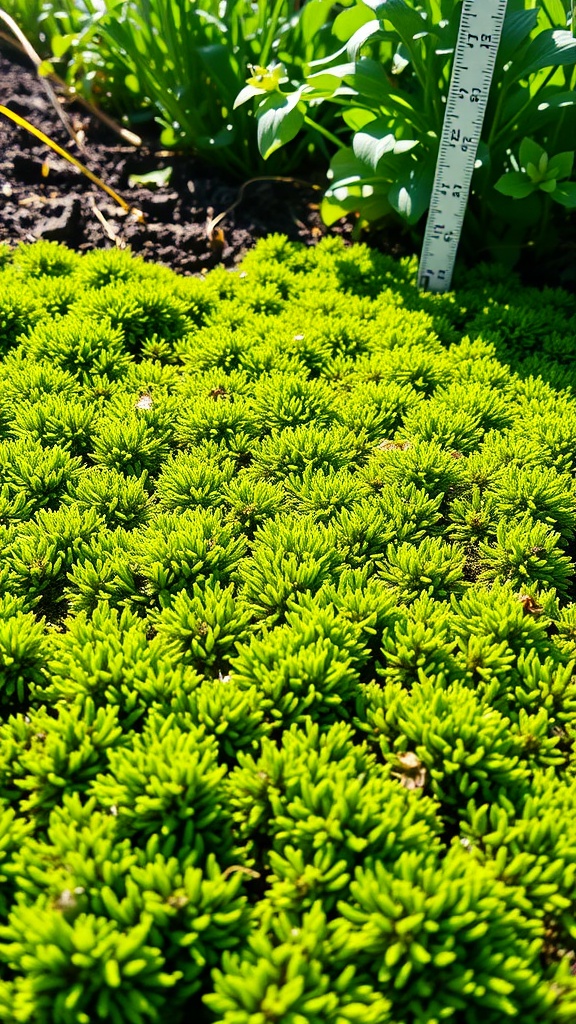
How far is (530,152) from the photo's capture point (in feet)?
10.2

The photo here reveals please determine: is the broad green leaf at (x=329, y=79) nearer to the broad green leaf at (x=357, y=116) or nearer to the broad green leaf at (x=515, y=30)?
the broad green leaf at (x=357, y=116)

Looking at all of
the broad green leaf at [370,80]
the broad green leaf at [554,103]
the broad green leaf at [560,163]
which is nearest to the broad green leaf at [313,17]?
the broad green leaf at [370,80]

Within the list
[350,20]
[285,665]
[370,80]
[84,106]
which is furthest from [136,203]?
[285,665]

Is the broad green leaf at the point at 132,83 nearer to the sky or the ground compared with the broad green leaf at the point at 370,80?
nearer to the ground

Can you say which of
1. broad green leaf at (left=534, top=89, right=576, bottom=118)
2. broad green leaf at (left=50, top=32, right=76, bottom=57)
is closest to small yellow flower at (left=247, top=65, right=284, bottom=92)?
broad green leaf at (left=534, top=89, right=576, bottom=118)

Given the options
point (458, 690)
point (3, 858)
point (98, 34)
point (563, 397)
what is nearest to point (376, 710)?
point (458, 690)

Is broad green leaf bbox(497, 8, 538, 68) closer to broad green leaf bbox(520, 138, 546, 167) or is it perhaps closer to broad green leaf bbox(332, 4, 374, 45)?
broad green leaf bbox(520, 138, 546, 167)

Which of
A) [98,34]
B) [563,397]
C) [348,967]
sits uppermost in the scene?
[98,34]

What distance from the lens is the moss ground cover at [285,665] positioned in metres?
1.29

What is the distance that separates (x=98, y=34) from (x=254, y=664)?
4.42 meters

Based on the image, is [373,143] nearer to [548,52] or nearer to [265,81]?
[265,81]

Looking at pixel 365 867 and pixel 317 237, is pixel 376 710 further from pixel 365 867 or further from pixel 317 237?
pixel 317 237

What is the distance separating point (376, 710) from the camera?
172 centimetres

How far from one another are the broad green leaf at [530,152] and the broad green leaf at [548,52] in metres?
0.26
